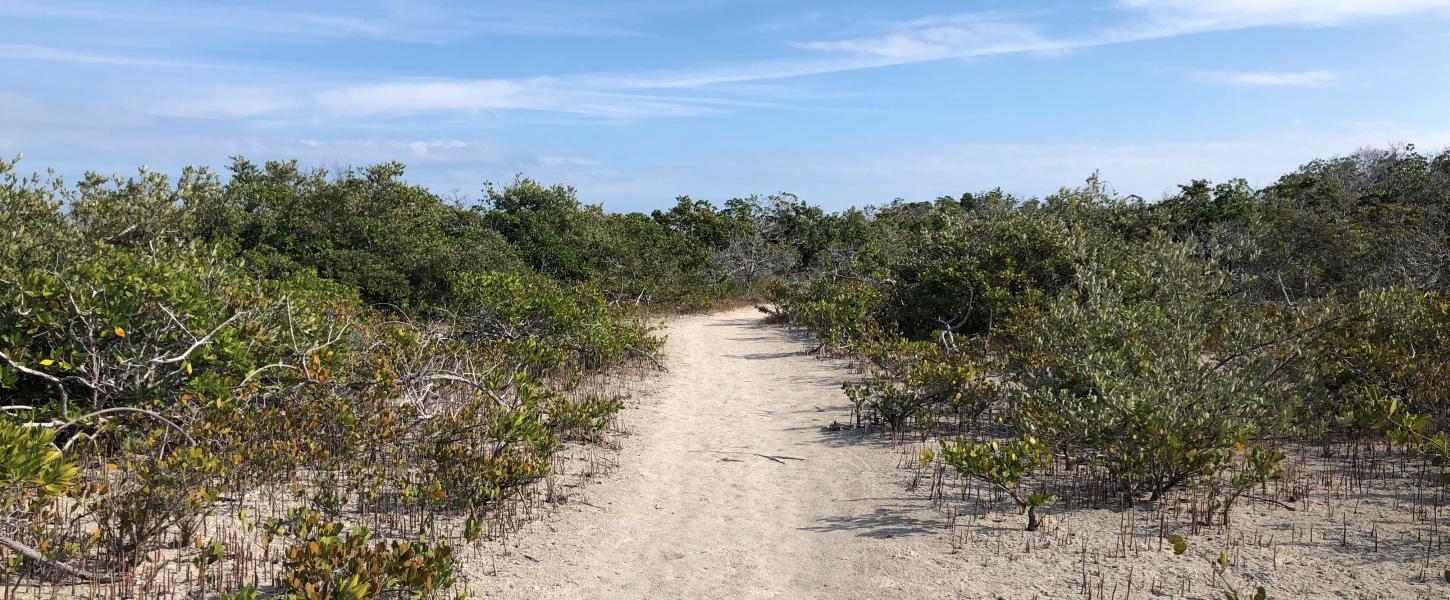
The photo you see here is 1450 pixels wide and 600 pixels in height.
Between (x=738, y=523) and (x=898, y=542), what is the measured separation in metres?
1.26

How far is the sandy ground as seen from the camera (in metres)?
5.20

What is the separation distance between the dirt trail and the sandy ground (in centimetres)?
2

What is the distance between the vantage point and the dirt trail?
17.7ft

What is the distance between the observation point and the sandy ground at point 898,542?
5.20 metres

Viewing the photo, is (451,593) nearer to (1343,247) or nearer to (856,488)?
(856,488)

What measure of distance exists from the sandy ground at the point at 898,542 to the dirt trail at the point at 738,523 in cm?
2

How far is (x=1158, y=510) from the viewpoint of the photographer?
6.44 m

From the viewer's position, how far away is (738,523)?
667 cm

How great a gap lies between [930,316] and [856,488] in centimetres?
865

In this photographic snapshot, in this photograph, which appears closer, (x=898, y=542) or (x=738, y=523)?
(x=898, y=542)

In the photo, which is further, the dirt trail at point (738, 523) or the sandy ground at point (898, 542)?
the dirt trail at point (738, 523)

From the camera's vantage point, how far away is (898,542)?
611cm

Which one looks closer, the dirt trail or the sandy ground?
the sandy ground

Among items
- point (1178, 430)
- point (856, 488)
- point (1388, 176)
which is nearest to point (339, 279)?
point (856, 488)
